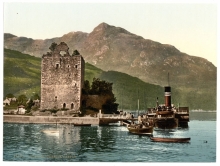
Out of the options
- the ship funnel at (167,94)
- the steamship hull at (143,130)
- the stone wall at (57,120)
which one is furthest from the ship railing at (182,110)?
the stone wall at (57,120)


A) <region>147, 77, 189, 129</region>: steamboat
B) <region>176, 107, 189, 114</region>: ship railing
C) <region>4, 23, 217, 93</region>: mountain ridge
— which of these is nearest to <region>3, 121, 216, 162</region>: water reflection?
<region>176, 107, 189, 114</region>: ship railing

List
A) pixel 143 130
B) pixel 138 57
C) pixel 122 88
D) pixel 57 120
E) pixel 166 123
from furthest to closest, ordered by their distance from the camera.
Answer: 1. pixel 166 123
2. pixel 57 120
3. pixel 143 130
4. pixel 122 88
5. pixel 138 57

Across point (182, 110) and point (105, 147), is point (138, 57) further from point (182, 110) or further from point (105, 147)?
point (105, 147)

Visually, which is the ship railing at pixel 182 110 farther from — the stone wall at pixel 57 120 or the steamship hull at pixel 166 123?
the stone wall at pixel 57 120

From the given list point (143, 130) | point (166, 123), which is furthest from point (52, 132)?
point (166, 123)

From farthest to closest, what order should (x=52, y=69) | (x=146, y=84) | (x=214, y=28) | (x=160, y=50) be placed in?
(x=52, y=69)
(x=146, y=84)
(x=160, y=50)
(x=214, y=28)

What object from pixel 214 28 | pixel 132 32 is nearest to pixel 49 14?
pixel 132 32

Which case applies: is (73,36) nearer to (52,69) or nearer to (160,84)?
(160,84)
